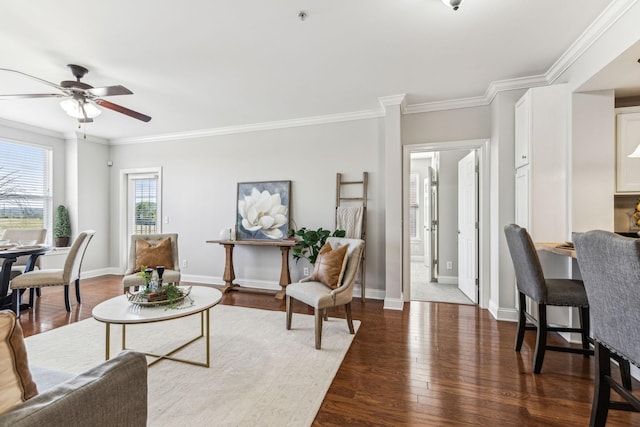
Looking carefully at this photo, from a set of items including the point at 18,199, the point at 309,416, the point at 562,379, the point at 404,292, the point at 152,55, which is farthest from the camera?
the point at 18,199

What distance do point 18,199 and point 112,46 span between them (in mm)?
3849

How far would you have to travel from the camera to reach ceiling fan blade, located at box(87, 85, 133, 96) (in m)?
2.62

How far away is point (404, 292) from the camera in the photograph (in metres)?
3.98

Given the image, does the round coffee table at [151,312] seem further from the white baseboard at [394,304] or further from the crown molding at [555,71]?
the crown molding at [555,71]

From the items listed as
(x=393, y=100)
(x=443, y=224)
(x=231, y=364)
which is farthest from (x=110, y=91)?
(x=443, y=224)

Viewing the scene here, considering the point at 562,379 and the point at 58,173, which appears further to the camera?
the point at 58,173

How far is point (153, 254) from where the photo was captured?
3629mm

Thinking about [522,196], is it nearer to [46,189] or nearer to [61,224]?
[61,224]

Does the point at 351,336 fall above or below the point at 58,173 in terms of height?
below

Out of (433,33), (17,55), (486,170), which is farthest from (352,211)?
(17,55)

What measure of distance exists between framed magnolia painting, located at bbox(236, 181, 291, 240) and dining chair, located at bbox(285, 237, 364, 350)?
5.22 feet

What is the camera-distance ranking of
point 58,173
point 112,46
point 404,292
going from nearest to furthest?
1. point 112,46
2. point 404,292
3. point 58,173

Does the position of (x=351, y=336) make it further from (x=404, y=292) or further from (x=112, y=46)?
(x=112, y=46)

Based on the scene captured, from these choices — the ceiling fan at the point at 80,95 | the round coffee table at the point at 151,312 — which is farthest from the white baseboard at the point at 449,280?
the ceiling fan at the point at 80,95
